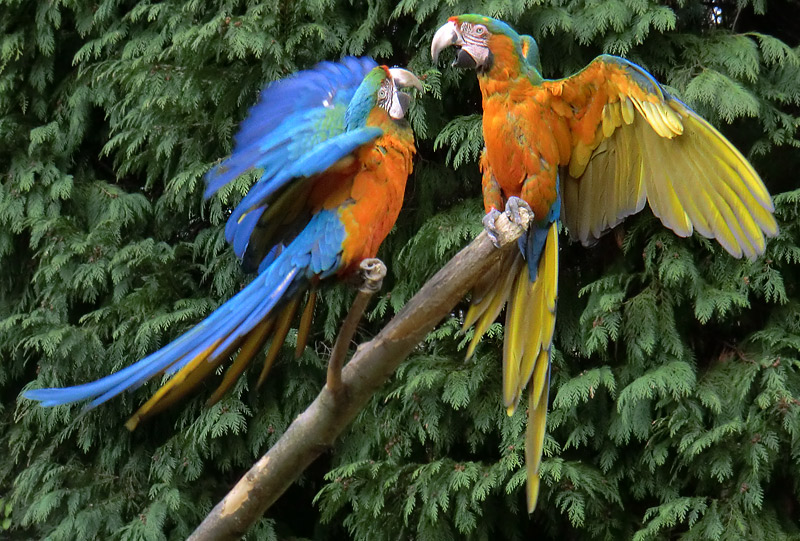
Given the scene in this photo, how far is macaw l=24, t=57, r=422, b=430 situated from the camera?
157 centimetres

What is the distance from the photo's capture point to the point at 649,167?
6.08ft

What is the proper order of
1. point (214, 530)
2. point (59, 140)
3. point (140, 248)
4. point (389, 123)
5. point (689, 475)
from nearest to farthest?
point (214, 530), point (389, 123), point (689, 475), point (140, 248), point (59, 140)

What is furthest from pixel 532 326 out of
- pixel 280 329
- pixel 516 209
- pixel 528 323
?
pixel 280 329

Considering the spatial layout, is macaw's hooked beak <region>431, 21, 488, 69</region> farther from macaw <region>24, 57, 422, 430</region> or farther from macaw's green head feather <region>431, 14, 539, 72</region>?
macaw <region>24, 57, 422, 430</region>

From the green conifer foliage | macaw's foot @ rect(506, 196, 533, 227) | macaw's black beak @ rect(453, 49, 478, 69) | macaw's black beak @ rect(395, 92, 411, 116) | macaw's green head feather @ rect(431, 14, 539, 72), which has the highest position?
macaw's green head feather @ rect(431, 14, 539, 72)

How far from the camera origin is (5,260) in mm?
3146

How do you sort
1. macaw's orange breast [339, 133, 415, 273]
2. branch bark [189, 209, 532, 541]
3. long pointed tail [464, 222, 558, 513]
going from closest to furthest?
branch bark [189, 209, 532, 541]
macaw's orange breast [339, 133, 415, 273]
long pointed tail [464, 222, 558, 513]

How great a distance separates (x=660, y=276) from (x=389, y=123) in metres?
0.98

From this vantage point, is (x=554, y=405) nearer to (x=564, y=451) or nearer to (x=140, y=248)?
(x=564, y=451)

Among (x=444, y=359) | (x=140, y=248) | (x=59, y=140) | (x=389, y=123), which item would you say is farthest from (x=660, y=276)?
(x=59, y=140)

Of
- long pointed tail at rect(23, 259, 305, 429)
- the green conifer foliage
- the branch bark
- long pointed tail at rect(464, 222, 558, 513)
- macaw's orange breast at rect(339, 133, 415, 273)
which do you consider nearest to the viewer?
long pointed tail at rect(23, 259, 305, 429)

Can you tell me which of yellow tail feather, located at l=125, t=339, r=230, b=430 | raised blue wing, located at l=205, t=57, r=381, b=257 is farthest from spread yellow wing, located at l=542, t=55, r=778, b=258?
yellow tail feather, located at l=125, t=339, r=230, b=430

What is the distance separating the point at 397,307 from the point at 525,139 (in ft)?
2.96

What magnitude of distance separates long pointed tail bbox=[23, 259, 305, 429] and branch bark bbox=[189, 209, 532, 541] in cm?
18
